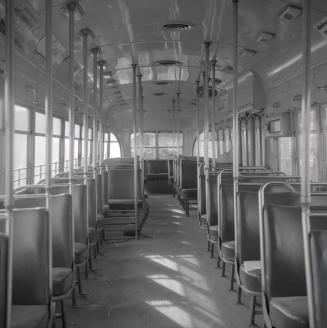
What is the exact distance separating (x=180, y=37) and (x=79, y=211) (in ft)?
9.45

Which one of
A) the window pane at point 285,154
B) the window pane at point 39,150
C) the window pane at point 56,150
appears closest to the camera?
the window pane at point 39,150

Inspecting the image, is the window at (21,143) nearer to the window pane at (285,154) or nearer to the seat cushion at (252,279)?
the seat cushion at (252,279)

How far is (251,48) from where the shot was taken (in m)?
5.67

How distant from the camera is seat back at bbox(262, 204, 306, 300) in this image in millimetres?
2312

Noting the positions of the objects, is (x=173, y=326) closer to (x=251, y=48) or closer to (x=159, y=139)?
(x=251, y=48)

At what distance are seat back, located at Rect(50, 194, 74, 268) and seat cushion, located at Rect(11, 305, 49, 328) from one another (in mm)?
727

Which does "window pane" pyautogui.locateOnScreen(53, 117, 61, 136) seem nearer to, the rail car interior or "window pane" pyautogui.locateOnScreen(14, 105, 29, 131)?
the rail car interior

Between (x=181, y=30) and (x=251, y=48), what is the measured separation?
1145mm

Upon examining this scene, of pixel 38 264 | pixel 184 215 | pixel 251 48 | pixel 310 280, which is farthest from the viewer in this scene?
pixel 184 215

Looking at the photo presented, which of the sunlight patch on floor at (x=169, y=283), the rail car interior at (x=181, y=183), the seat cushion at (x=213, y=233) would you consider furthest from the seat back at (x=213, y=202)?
the sunlight patch on floor at (x=169, y=283)

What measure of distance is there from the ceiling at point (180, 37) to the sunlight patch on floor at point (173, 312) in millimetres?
2890

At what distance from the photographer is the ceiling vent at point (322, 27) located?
4212mm

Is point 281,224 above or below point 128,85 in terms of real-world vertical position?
below

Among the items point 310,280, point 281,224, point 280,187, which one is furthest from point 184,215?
point 310,280
